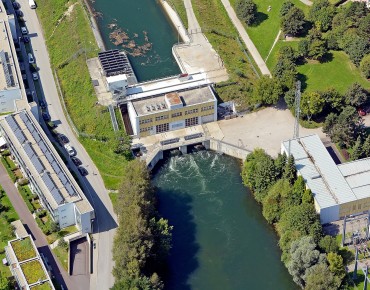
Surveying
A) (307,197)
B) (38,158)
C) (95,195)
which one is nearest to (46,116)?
(38,158)

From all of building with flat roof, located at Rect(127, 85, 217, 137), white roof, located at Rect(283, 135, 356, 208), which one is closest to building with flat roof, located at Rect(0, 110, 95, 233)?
building with flat roof, located at Rect(127, 85, 217, 137)

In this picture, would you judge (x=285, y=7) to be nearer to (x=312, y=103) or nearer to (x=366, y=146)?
(x=312, y=103)

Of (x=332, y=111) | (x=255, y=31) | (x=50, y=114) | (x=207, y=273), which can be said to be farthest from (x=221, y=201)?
(x=255, y=31)

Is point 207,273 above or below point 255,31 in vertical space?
below

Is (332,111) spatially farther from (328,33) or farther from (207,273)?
(207,273)

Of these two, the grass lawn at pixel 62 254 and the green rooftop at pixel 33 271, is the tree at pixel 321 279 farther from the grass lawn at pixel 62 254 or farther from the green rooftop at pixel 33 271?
the green rooftop at pixel 33 271

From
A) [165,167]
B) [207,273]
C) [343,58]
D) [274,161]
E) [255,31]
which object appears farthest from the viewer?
[255,31]

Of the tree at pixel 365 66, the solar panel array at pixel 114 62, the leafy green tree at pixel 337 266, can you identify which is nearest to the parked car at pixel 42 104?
the solar panel array at pixel 114 62
